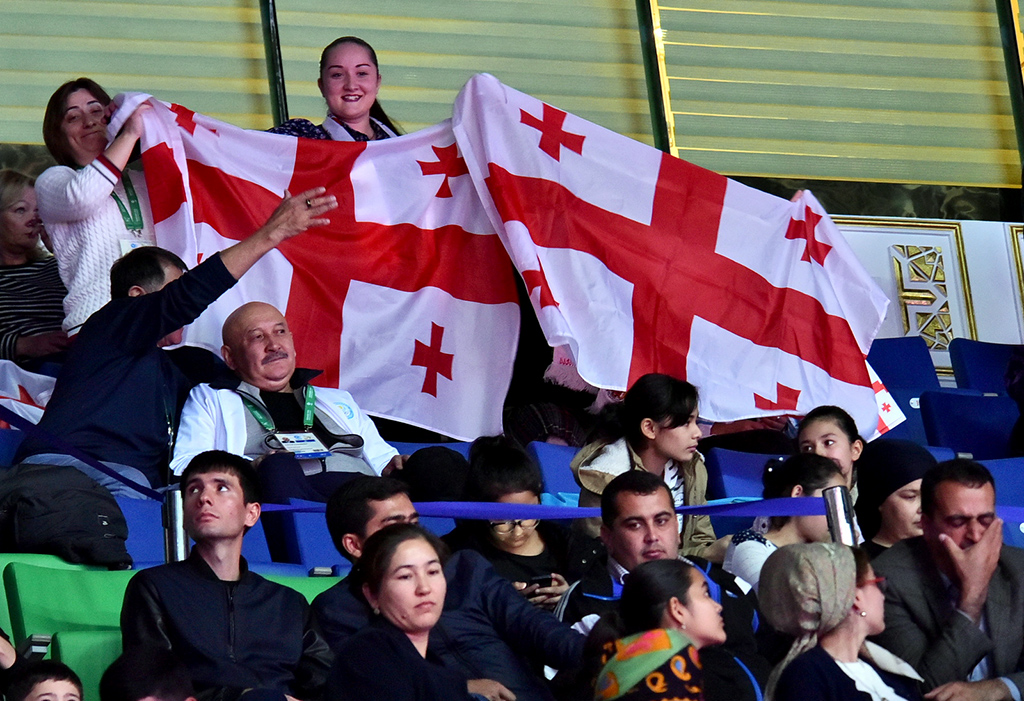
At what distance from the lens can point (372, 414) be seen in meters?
5.87

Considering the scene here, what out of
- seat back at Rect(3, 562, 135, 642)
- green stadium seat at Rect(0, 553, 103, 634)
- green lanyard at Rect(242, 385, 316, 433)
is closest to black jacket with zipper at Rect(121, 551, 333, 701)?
seat back at Rect(3, 562, 135, 642)

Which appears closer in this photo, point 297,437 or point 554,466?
point 297,437

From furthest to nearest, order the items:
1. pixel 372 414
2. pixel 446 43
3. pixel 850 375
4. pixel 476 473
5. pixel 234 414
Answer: pixel 446 43, pixel 850 375, pixel 372 414, pixel 234 414, pixel 476 473

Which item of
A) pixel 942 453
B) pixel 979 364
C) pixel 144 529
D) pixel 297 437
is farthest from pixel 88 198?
pixel 979 364

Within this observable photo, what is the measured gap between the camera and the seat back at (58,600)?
12.1 ft

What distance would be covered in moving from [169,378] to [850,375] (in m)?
2.58

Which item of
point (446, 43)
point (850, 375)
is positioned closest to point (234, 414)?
→ point (850, 375)

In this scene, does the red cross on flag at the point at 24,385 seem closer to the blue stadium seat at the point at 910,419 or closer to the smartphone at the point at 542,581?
the smartphone at the point at 542,581

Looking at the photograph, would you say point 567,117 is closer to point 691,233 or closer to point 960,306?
point 691,233

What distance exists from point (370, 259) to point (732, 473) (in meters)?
A: 1.50

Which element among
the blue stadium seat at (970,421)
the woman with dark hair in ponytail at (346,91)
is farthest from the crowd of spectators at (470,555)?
the blue stadium seat at (970,421)

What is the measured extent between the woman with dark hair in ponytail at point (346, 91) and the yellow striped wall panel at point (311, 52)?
51.3 inches

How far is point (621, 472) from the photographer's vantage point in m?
4.68

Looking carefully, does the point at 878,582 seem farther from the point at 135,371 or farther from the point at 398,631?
the point at 135,371
